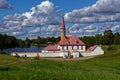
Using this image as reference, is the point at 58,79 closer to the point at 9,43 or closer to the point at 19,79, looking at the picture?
the point at 19,79

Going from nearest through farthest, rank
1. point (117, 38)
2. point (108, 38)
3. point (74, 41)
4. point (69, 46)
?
point (69, 46) → point (74, 41) → point (108, 38) → point (117, 38)

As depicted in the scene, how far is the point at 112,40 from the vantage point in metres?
150

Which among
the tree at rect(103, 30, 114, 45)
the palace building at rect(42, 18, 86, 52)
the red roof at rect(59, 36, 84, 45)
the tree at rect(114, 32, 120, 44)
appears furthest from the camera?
the tree at rect(114, 32, 120, 44)

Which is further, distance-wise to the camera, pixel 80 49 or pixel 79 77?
pixel 80 49

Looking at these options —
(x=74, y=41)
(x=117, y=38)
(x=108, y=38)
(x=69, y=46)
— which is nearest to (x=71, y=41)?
(x=74, y=41)

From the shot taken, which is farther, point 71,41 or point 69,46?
point 71,41

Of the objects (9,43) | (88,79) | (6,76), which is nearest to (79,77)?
(88,79)

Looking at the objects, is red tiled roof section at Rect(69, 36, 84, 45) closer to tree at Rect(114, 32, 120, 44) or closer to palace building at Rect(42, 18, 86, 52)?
palace building at Rect(42, 18, 86, 52)

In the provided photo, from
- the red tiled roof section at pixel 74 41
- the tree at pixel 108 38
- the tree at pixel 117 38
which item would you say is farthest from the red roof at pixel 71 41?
the tree at pixel 117 38

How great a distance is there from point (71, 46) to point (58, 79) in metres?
74.2

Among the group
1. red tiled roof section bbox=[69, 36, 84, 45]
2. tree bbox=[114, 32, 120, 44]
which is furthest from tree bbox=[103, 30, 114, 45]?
red tiled roof section bbox=[69, 36, 84, 45]

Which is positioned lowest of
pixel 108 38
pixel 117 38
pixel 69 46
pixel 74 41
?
pixel 69 46

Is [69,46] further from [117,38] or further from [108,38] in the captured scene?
[117,38]

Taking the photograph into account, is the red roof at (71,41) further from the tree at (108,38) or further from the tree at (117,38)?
the tree at (117,38)
